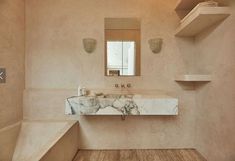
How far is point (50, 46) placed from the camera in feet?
9.68

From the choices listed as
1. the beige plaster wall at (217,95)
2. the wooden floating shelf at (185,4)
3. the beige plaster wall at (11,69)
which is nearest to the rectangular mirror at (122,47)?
the wooden floating shelf at (185,4)

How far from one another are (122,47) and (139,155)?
1.52m

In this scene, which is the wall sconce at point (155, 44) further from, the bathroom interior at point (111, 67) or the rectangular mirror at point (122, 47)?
the rectangular mirror at point (122, 47)

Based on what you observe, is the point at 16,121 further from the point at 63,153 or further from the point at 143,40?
the point at 143,40

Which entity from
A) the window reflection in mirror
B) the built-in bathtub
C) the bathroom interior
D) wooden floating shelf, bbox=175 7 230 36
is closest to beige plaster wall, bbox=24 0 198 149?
the bathroom interior

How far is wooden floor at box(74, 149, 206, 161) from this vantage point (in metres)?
2.56

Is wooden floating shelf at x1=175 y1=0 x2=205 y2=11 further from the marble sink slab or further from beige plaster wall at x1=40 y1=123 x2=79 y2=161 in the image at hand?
beige plaster wall at x1=40 y1=123 x2=79 y2=161

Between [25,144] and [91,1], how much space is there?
2160mm

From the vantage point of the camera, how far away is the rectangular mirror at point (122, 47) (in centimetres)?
294

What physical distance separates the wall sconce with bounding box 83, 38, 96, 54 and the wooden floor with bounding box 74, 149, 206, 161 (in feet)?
4.74

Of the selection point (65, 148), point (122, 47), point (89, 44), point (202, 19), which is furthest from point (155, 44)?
point (65, 148)

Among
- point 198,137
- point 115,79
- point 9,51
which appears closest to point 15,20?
point 9,51

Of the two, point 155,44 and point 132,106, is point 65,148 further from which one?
point 155,44

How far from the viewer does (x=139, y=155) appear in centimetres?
268
